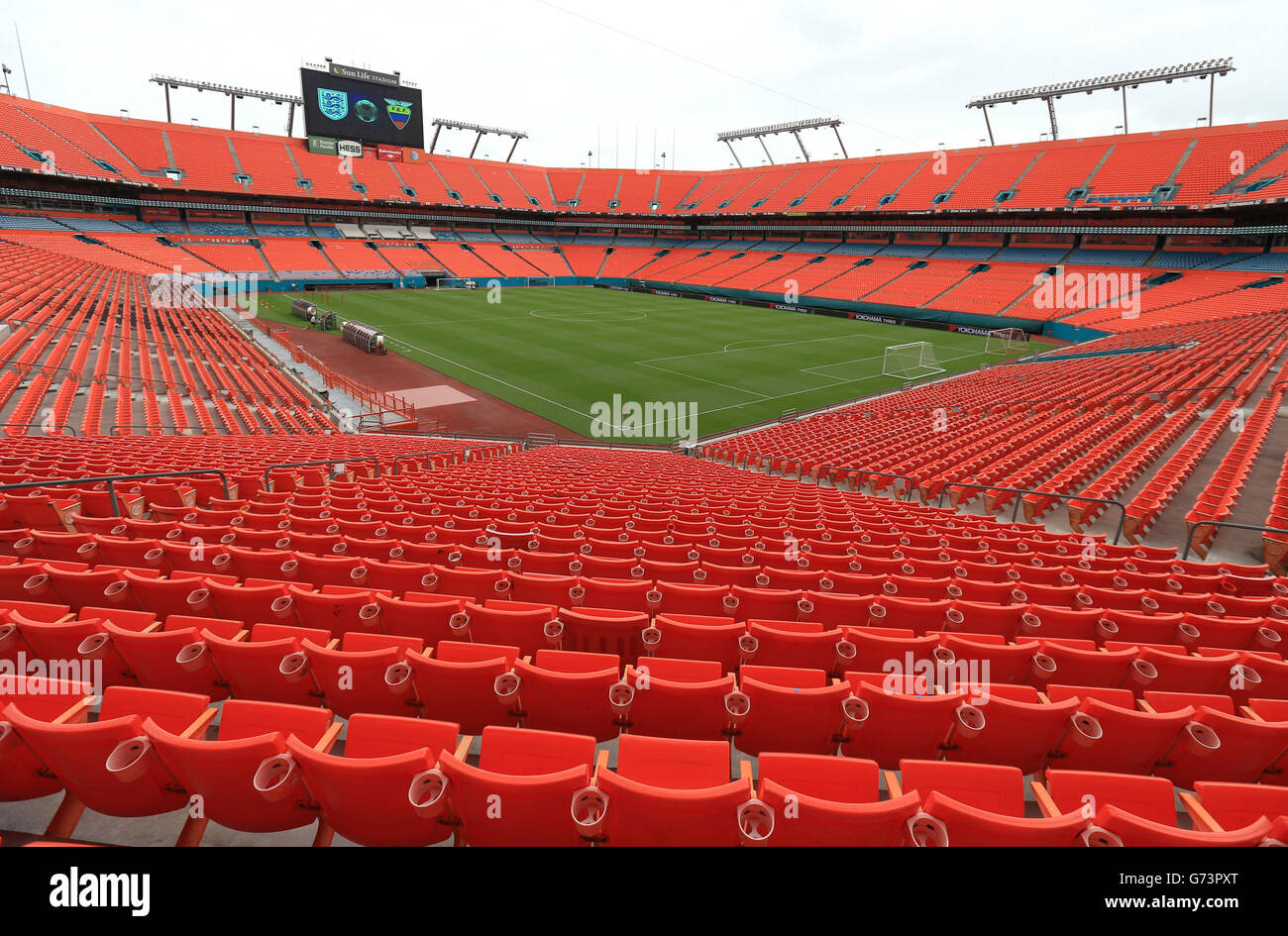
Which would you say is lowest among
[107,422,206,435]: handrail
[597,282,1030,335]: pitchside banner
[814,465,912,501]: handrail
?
[814,465,912,501]: handrail

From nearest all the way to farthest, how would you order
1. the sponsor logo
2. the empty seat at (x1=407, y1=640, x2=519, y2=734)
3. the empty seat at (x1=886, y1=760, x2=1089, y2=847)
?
the empty seat at (x1=886, y1=760, x2=1089, y2=847) → the empty seat at (x1=407, y1=640, x2=519, y2=734) → the sponsor logo

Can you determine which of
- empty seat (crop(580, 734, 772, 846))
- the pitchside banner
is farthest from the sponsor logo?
empty seat (crop(580, 734, 772, 846))

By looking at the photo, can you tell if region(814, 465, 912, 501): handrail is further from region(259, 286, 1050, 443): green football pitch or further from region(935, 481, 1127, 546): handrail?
region(259, 286, 1050, 443): green football pitch

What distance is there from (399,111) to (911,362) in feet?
212

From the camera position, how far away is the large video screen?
61719mm

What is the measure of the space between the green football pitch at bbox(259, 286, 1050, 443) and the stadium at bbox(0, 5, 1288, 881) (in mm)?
393

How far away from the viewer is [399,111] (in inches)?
2621

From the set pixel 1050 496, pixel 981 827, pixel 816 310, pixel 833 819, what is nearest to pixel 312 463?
pixel 833 819

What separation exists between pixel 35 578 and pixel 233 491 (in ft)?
15.7

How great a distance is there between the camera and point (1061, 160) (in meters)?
50.6

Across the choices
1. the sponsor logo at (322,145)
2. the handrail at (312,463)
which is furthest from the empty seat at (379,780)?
the sponsor logo at (322,145)

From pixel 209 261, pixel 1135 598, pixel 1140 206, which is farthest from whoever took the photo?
pixel 209 261
